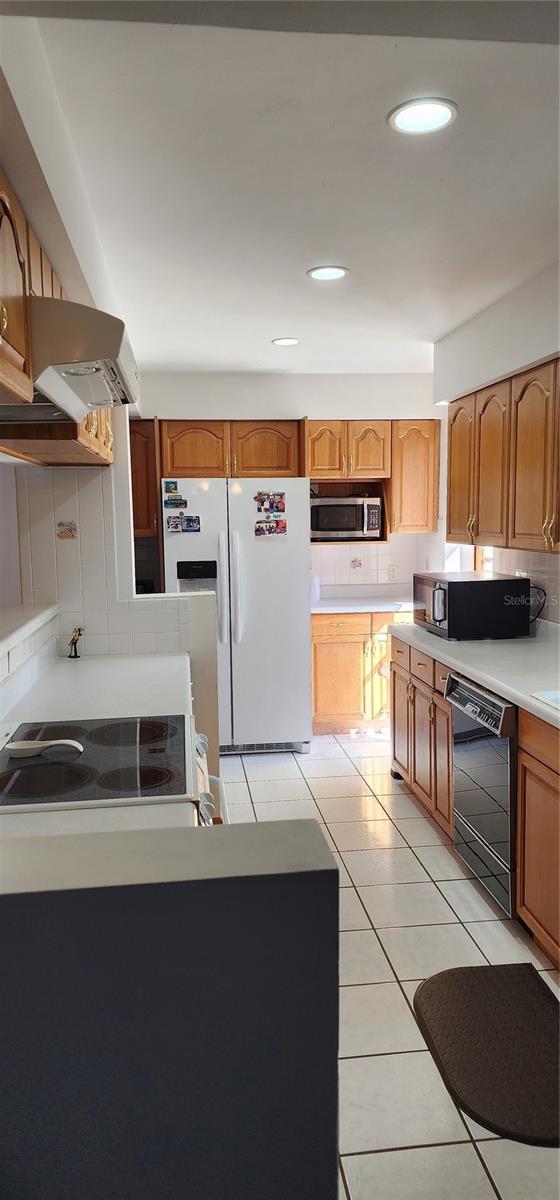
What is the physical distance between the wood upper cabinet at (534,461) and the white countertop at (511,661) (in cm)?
46

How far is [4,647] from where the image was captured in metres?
2.37

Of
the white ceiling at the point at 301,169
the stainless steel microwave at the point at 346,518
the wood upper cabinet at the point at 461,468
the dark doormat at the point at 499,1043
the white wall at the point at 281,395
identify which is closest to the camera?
the white ceiling at the point at 301,169

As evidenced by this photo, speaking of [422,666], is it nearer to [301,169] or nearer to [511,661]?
[511,661]

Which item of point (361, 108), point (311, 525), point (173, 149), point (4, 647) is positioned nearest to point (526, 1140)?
point (4, 647)

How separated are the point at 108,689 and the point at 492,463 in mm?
2024

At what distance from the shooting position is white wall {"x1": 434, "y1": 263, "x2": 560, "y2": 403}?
2977 millimetres

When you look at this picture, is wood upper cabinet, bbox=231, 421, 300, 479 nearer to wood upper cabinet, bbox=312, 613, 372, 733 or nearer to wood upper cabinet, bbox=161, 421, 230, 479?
wood upper cabinet, bbox=161, 421, 230, 479

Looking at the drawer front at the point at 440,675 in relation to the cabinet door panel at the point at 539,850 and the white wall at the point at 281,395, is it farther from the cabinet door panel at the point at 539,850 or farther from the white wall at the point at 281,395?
the white wall at the point at 281,395

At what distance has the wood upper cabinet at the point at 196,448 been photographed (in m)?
4.97

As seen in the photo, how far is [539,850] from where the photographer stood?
253 centimetres

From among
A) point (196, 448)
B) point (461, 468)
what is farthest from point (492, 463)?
point (196, 448)

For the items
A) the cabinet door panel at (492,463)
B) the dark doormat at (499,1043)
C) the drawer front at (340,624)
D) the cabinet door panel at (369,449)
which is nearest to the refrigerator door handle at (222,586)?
the drawer front at (340,624)

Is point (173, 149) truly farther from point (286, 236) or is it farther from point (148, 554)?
point (148, 554)

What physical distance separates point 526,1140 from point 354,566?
166 inches
